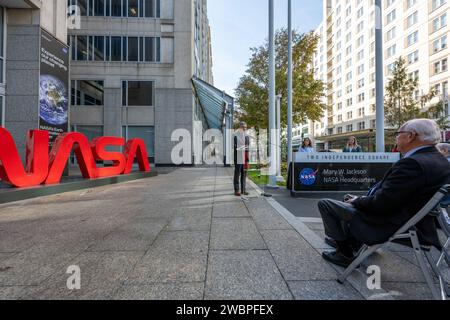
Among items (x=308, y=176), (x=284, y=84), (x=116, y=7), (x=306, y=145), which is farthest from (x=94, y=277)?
(x=116, y=7)

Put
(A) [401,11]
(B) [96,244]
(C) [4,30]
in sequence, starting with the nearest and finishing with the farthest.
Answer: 1. (B) [96,244]
2. (C) [4,30]
3. (A) [401,11]

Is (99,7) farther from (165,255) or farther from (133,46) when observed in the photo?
(165,255)

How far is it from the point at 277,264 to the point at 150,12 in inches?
991

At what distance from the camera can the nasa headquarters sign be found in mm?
7152

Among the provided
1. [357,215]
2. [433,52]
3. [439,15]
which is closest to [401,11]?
[439,15]

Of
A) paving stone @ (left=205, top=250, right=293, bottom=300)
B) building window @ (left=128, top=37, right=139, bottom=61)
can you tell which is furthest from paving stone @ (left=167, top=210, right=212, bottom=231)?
building window @ (left=128, top=37, right=139, bottom=61)

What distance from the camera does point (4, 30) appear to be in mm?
11359

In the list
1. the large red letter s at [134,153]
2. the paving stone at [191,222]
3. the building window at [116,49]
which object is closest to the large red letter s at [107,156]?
the large red letter s at [134,153]

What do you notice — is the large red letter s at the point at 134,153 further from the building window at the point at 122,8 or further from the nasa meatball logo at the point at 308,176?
the building window at the point at 122,8

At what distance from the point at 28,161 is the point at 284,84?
15076 mm

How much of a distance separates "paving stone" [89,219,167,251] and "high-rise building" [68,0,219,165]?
17.7 metres

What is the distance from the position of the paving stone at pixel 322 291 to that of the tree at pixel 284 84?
16.0 meters

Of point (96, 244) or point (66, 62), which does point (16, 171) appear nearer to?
point (96, 244)

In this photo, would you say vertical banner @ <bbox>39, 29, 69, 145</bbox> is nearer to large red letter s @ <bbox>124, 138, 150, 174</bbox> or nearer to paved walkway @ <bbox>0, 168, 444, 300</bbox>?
large red letter s @ <bbox>124, 138, 150, 174</bbox>
